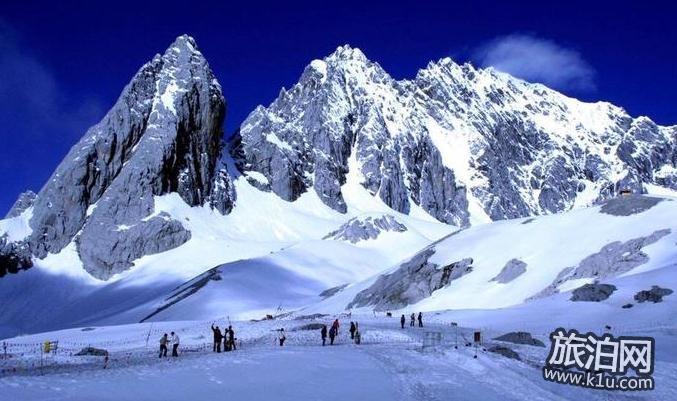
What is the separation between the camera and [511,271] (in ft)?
264

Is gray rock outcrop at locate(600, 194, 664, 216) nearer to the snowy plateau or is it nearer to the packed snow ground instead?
the snowy plateau

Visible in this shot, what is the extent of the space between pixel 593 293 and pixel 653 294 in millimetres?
4953

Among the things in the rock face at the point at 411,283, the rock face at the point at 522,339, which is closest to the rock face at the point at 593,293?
the rock face at the point at 522,339

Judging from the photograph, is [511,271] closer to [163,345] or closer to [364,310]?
[364,310]

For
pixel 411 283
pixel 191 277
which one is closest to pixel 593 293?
pixel 411 283

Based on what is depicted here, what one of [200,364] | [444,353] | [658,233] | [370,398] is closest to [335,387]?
[370,398]

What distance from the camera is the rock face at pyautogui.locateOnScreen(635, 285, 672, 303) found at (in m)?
53.8

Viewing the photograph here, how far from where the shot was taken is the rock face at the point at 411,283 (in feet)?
283

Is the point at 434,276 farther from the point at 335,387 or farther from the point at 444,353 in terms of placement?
the point at 335,387

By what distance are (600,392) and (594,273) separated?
149ft

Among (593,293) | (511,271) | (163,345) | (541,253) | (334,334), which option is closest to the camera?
(163,345)

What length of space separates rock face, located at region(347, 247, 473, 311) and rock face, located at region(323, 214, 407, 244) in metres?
84.7

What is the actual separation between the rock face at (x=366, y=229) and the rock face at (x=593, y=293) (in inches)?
4765

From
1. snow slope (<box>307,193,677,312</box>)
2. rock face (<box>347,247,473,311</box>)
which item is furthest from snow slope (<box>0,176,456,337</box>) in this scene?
snow slope (<box>307,193,677,312</box>)
